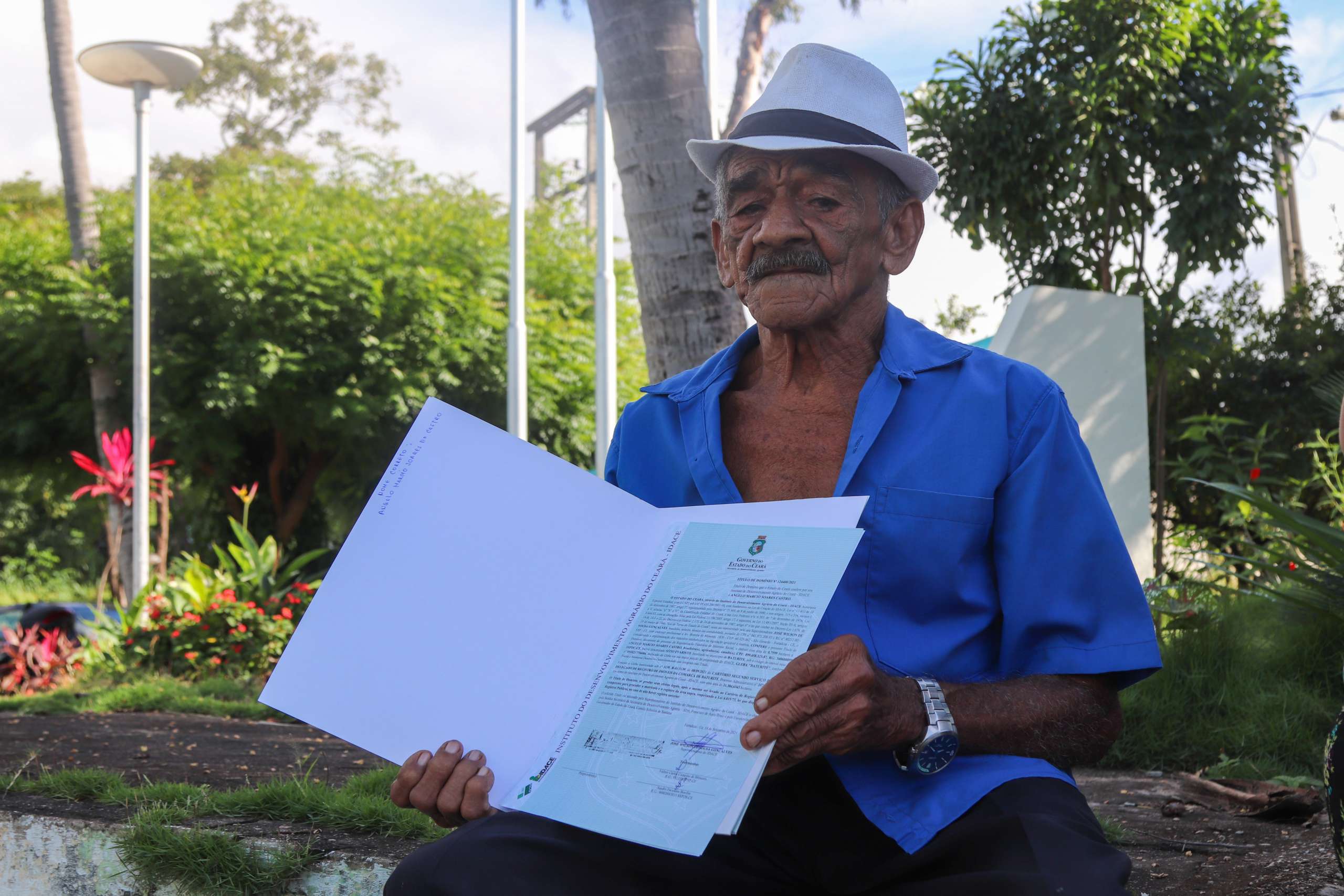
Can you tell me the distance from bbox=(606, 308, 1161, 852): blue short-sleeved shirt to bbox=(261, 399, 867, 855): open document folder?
0.31 m

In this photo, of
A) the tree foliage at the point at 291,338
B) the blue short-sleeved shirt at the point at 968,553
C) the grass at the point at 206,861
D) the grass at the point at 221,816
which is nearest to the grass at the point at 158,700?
the grass at the point at 221,816

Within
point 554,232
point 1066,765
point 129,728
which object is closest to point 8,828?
point 129,728

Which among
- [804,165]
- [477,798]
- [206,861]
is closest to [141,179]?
[206,861]

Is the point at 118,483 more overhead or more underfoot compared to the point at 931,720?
more overhead

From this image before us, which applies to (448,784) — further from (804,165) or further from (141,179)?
(141,179)

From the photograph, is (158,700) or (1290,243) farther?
(1290,243)

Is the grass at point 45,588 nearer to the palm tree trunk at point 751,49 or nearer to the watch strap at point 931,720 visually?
the palm tree trunk at point 751,49

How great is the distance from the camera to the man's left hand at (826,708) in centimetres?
139

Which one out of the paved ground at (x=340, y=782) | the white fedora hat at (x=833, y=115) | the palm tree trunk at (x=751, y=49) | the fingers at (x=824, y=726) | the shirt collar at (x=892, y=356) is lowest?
the paved ground at (x=340, y=782)

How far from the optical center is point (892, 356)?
201 centimetres

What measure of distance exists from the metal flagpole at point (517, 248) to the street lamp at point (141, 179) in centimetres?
340

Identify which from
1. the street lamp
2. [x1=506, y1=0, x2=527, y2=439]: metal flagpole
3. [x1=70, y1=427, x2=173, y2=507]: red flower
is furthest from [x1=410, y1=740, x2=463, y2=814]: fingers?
the street lamp

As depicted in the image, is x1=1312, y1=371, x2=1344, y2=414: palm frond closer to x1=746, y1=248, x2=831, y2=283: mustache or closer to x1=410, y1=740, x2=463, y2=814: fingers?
x1=746, y1=248, x2=831, y2=283: mustache

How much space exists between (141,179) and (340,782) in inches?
435
